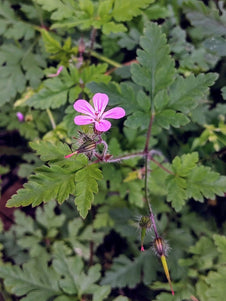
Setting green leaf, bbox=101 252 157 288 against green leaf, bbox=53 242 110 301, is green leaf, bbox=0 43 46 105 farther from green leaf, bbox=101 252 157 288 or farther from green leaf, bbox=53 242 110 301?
green leaf, bbox=101 252 157 288

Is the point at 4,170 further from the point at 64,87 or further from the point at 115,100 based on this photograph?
the point at 115,100

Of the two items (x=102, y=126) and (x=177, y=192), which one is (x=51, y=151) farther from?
(x=177, y=192)

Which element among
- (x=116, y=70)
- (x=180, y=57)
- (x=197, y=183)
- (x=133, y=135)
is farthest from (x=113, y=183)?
(x=180, y=57)

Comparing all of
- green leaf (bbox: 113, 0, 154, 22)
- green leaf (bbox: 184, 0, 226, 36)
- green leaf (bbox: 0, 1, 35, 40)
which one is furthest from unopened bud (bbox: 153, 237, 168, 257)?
green leaf (bbox: 0, 1, 35, 40)

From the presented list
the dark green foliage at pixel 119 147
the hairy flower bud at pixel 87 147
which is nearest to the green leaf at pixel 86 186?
the dark green foliage at pixel 119 147

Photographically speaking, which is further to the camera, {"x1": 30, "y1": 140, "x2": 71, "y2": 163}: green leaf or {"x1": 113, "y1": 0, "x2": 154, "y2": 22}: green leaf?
{"x1": 113, "y1": 0, "x2": 154, "y2": 22}: green leaf

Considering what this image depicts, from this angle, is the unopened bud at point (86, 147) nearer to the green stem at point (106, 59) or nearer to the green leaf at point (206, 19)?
the green leaf at point (206, 19)

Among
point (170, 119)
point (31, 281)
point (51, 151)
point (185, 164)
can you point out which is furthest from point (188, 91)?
point (31, 281)
